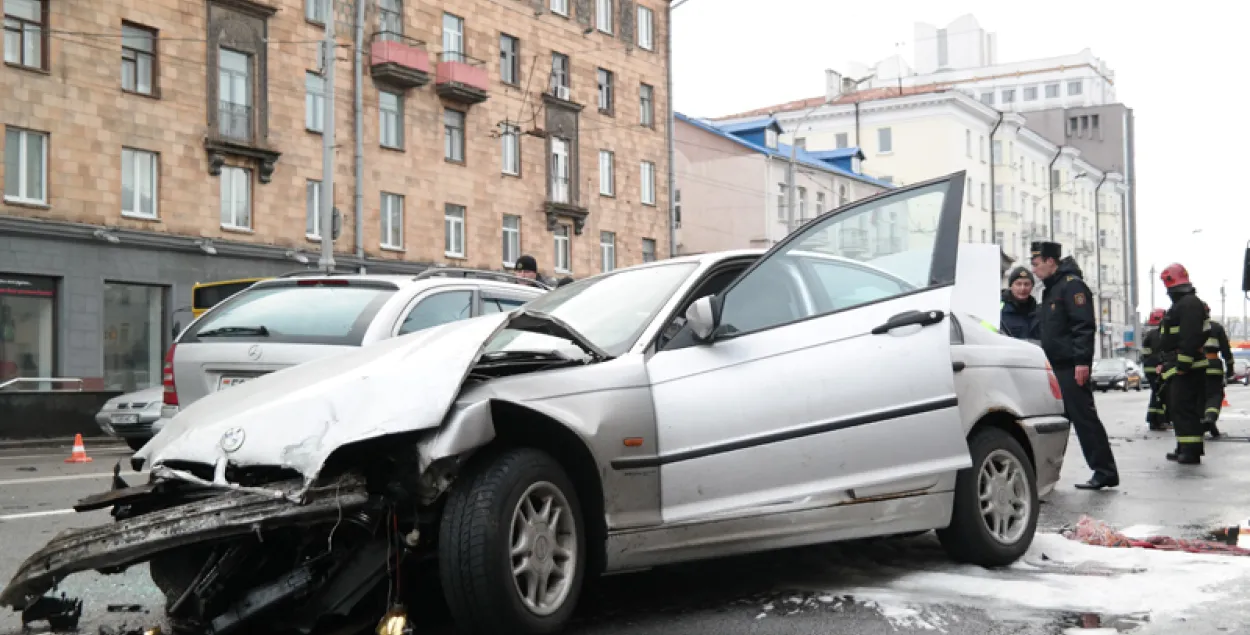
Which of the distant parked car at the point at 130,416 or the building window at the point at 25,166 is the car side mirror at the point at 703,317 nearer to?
the distant parked car at the point at 130,416

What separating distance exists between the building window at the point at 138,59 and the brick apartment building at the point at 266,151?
4 centimetres

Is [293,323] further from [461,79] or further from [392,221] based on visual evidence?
[461,79]

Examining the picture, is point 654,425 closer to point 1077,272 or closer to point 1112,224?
point 1077,272

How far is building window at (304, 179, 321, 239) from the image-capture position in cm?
3031

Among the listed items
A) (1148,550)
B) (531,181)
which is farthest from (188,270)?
(1148,550)

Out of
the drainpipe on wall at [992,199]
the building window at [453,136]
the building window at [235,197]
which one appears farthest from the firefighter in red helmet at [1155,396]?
the drainpipe on wall at [992,199]

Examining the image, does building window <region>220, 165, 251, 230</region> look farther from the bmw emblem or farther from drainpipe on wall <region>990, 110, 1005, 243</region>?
drainpipe on wall <region>990, 110, 1005, 243</region>

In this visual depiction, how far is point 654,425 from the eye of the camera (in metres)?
4.85

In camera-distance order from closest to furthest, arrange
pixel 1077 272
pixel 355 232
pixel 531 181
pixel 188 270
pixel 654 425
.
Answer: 1. pixel 654 425
2. pixel 1077 272
3. pixel 188 270
4. pixel 355 232
5. pixel 531 181

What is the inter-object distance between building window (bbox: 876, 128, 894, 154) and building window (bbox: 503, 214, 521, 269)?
123 feet

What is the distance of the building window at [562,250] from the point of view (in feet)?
127

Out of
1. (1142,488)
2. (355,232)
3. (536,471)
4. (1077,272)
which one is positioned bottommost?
(1142,488)

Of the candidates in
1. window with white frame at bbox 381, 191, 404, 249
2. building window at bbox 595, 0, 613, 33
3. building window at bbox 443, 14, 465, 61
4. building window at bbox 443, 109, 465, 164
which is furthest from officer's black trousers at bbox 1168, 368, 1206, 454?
building window at bbox 595, 0, 613, 33

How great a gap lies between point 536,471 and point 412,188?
96.5ft
